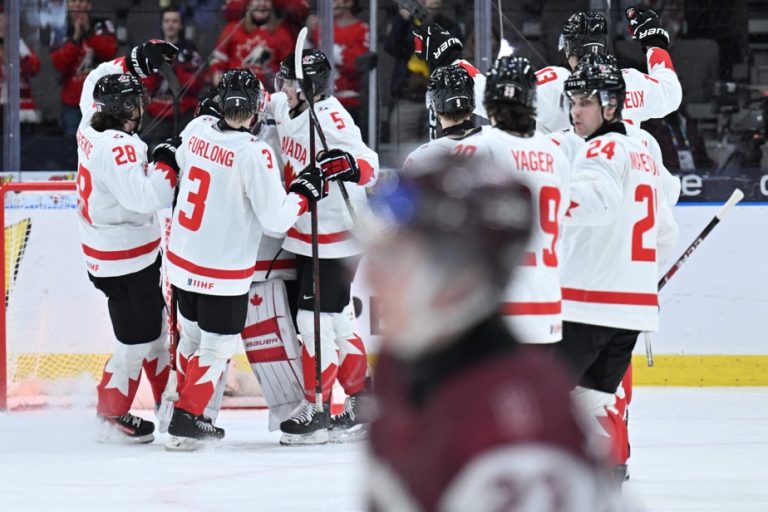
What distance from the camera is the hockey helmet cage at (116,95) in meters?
4.94

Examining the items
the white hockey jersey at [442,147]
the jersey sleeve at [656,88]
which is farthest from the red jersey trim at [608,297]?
the jersey sleeve at [656,88]

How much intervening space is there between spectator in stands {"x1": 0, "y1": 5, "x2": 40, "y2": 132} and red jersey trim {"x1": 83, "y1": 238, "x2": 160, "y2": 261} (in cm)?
193

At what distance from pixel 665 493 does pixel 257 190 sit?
168cm

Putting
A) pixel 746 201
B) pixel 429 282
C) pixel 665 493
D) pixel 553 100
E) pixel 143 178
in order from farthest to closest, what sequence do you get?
pixel 746 201, pixel 143 178, pixel 553 100, pixel 665 493, pixel 429 282

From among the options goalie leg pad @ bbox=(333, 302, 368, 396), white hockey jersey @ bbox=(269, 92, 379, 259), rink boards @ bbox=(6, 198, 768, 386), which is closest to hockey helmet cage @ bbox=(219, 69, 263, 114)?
white hockey jersey @ bbox=(269, 92, 379, 259)

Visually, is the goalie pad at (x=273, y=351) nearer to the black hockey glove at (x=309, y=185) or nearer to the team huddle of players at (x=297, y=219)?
the team huddle of players at (x=297, y=219)

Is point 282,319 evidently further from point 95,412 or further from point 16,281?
point 16,281

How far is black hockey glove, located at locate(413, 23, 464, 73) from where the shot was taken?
4691mm

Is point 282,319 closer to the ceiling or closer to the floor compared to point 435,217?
closer to the floor

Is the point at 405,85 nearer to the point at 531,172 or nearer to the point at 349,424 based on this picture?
the point at 349,424

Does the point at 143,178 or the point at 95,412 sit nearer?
the point at 143,178

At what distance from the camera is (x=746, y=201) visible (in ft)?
21.1

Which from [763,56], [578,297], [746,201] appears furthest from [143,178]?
[763,56]

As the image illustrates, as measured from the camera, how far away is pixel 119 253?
16.4 ft
